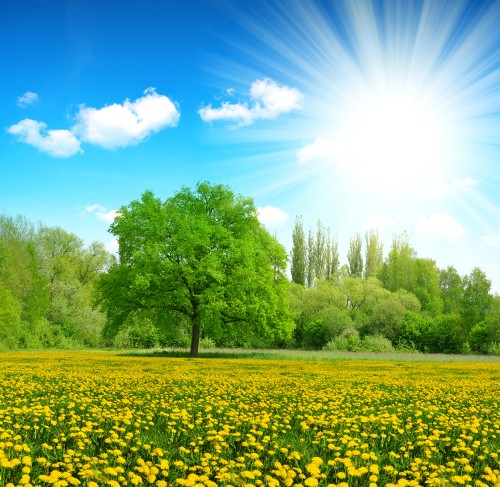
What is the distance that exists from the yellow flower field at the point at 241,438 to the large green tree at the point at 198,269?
1828 centimetres

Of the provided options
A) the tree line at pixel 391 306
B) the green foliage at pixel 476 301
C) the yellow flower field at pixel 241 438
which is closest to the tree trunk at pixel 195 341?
the tree line at pixel 391 306

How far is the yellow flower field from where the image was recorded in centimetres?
462

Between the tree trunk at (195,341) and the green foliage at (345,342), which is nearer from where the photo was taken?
the tree trunk at (195,341)

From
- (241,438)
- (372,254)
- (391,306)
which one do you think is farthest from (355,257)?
(241,438)

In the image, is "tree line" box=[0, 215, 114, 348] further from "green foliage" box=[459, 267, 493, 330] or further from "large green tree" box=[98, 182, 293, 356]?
"green foliage" box=[459, 267, 493, 330]

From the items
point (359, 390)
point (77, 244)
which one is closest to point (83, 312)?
point (77, 244)

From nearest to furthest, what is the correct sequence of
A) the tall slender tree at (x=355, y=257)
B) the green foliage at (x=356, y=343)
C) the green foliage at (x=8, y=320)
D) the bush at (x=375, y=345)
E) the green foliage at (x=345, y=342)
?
the green foliage at (x=8, y=320), the bush at (x=375, y=345), the green foliage at (x=356, y=343), the green foliage at (x=345, y=342), the tall slender tree at (x=355, y=257)

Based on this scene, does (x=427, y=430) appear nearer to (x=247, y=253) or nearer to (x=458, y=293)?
(x=247, y=253)

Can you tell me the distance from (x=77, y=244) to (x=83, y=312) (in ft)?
32.2

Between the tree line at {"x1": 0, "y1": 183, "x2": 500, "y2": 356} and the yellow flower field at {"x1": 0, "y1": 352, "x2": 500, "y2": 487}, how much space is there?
19027mm

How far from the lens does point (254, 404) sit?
8.78 m

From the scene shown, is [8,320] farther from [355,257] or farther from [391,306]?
[355,257]

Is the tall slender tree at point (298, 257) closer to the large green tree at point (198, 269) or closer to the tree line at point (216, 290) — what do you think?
the tree line at point (216, 290)

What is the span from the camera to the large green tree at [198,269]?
98.4 ft
